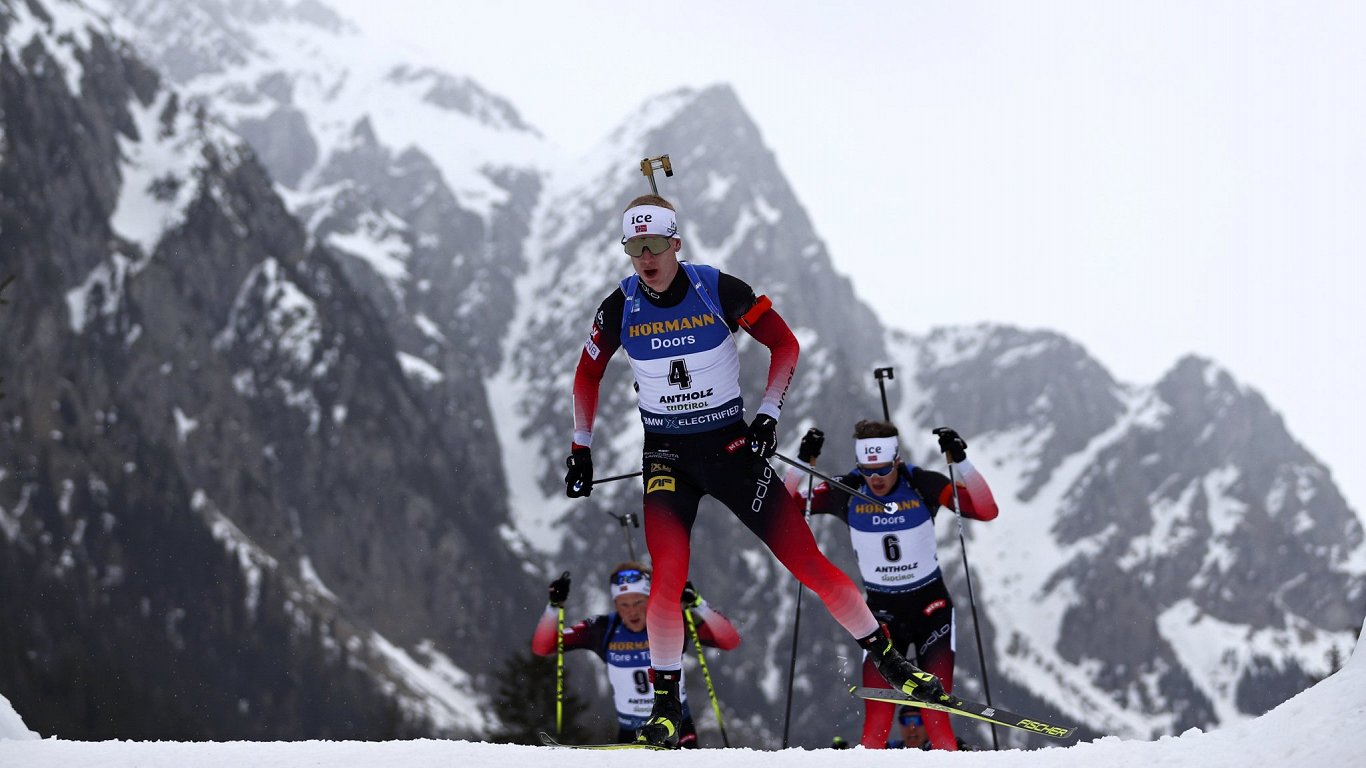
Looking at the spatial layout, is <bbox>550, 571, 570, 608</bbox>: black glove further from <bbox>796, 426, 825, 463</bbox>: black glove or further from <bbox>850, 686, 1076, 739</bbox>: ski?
<bbox>850, 686, 1076, 739</bbox>: ski

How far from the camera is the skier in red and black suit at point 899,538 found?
11.2 meters

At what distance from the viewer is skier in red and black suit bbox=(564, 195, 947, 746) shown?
7.33 m

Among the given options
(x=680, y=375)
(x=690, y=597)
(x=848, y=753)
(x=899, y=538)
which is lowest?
(x=848, y=753)

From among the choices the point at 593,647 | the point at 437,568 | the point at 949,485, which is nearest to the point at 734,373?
the point at 949,485

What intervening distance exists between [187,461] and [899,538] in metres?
164

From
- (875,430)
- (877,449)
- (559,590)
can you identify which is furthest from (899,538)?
(559,590)

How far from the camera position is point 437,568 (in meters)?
187

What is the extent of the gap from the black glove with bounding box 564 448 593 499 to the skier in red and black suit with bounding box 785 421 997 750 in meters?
3.71

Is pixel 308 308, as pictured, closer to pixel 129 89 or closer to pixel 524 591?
pixel 129 89

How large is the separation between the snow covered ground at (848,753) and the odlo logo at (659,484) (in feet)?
5.91

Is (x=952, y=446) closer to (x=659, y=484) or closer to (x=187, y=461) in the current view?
(x=659, y=484)

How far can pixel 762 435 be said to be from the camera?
285 inches

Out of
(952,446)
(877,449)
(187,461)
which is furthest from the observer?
(187,461)

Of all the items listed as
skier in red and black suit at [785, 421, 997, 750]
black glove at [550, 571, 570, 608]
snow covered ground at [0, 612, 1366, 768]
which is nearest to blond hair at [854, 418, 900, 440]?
skier in red and black suit at [785, 421, 997, 750]
